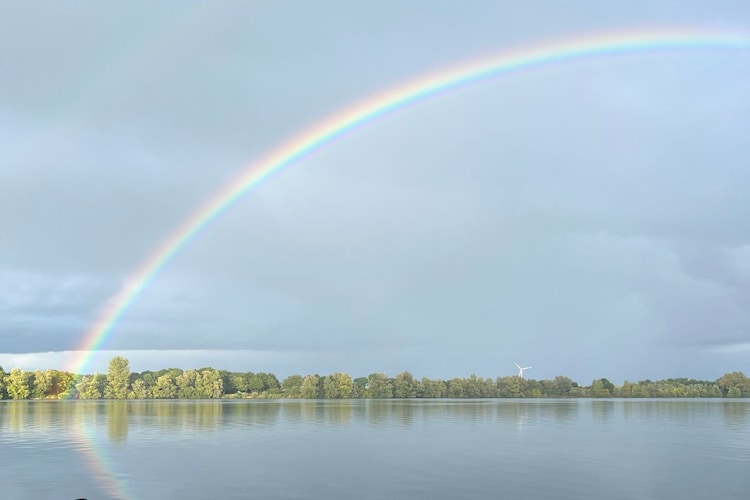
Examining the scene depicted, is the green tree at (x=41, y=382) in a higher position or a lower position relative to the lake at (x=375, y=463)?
lower

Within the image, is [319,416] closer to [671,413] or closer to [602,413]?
[602,413]

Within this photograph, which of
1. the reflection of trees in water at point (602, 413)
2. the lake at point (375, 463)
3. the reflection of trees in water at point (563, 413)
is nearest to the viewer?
the lake at point (375, 463)

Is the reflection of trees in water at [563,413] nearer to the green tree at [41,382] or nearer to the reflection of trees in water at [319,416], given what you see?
the reflection of trees in water at [319,416]

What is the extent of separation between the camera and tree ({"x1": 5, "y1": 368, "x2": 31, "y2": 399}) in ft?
622

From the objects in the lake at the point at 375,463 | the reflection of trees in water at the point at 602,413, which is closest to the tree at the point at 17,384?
the lake at the point at 375,463

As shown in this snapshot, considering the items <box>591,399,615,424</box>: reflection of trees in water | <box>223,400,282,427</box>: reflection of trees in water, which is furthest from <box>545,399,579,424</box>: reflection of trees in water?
<box>223,400,282,427</box>: reflection of trees in water

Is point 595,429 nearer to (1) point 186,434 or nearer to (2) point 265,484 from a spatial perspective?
(1) point 186,434

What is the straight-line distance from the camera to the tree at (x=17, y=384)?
18950 centimetres

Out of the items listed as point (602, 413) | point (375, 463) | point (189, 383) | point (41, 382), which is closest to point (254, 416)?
point (602, 413)

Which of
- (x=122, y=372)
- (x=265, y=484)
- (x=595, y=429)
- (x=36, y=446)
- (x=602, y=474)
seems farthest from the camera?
(x=122, y=372)

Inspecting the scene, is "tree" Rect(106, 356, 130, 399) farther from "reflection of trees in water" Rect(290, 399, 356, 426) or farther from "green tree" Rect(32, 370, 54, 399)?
"reflection of trees in water" Rect(290, 399, 356, 426)

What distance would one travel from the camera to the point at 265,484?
33.0 meters

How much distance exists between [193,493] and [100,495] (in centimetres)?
410

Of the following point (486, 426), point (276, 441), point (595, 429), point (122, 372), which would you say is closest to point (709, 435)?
point (595, 429)
